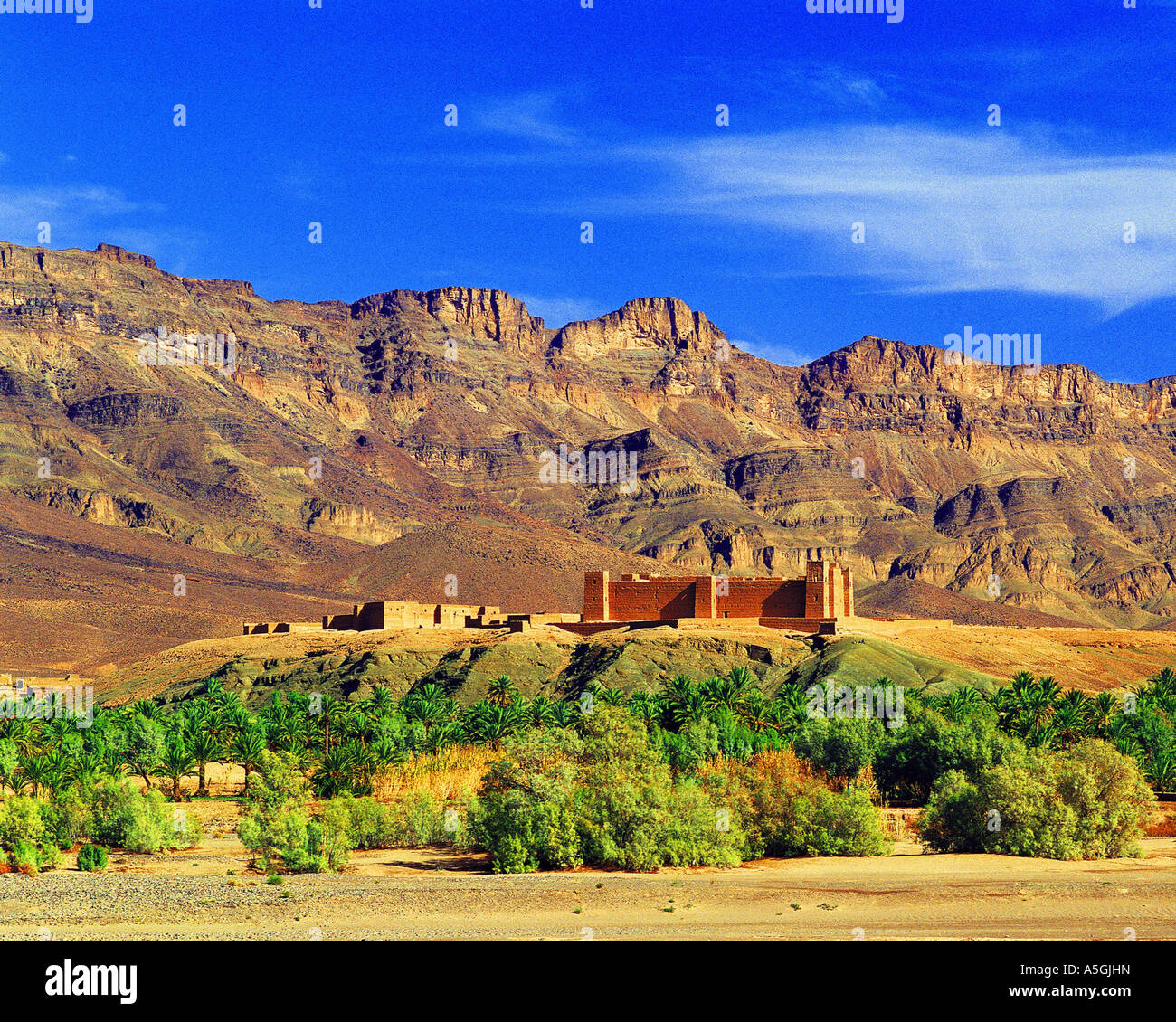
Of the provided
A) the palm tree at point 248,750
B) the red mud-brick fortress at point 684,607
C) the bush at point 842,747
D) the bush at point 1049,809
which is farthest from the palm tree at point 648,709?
the red mud-brick fortress at point 684,607

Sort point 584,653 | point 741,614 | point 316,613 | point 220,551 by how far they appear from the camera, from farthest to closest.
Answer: point 220,551
point 316,613
point 741,614
point 584,653

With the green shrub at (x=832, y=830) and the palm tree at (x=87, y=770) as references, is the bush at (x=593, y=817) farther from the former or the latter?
the palm tree at (x=87, y=770)

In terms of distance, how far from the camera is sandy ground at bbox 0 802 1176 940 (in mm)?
23453

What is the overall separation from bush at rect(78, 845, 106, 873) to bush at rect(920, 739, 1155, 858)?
64.1 ft

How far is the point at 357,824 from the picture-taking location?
123 feet

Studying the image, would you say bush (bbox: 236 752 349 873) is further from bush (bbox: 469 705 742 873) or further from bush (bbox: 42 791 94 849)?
bush (bbox: 42 791 94 849)

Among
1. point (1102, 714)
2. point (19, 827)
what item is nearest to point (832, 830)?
point (19, 827)

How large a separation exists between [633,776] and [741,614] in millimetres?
65844

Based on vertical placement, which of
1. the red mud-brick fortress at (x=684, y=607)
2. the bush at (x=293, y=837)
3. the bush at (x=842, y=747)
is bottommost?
the bush at (x=293, y=837)

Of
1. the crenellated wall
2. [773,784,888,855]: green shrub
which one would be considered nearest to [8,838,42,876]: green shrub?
[773,784,888,855]: green shrub

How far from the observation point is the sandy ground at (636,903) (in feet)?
76.9

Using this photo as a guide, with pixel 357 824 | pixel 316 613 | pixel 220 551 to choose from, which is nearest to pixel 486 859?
pixel 357 824

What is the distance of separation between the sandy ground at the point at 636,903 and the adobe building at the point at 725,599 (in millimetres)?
62793
